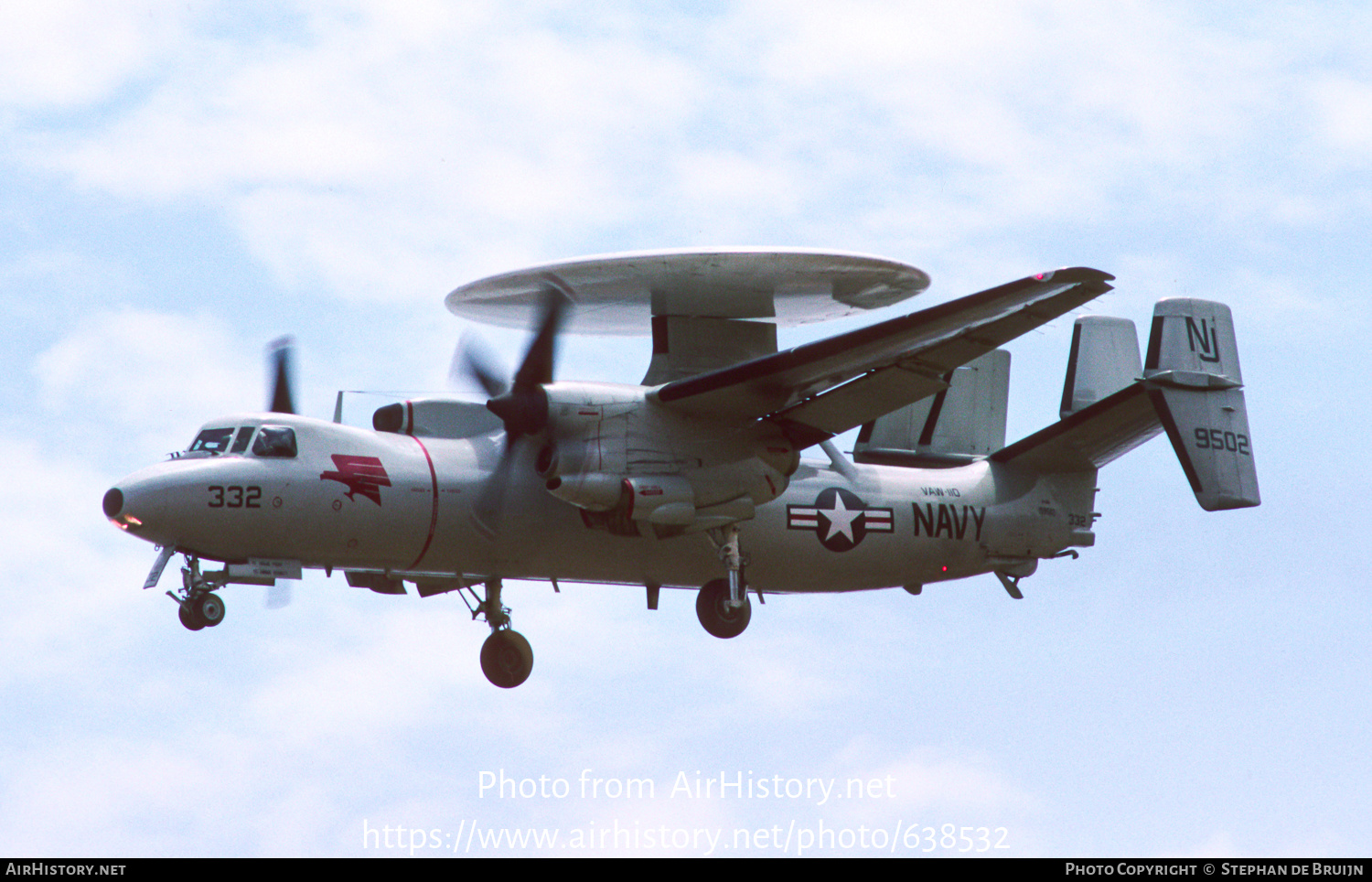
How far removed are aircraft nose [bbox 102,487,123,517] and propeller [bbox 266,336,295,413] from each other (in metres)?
2.83

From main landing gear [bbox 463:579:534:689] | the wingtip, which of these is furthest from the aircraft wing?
main landing gear [bbox 463:579:534:689]

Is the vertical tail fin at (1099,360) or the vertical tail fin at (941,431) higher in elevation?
the vertical tail fin at (1099,360)

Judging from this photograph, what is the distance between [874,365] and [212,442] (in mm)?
8255

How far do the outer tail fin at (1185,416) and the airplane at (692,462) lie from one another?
0.12 feet

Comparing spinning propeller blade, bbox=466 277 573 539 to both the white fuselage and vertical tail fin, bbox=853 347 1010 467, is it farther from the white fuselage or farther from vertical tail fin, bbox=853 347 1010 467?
vertical tail fin, bbox=853 347 1010 467

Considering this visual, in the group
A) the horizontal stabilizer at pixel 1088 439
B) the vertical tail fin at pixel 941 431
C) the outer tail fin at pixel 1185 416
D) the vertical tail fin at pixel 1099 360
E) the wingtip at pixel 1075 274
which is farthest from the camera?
the vertical tail fin at pixel 1099 360

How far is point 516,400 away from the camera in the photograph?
72.6 feet

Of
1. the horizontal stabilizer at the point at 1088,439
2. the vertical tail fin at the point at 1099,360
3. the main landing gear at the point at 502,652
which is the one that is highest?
the vertical tail fin at the point at 1099,360

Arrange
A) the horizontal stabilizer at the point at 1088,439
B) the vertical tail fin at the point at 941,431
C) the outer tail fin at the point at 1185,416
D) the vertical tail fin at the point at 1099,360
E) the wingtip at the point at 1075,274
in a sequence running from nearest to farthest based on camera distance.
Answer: the wingtip at the point at 1075,274, the outer tail fin at the point at 1185,416, the horizontal stabilizer at the point at 1088,439, the vertical tail fin at the point at 941,431, the vertical tail fin at the point at 1099,360

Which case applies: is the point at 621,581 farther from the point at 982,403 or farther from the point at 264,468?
the point at 982,403

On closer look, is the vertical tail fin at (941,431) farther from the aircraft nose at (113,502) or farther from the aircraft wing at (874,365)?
the aircraft nose at (113,502)

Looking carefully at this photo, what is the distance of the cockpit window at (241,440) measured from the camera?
2103 cm

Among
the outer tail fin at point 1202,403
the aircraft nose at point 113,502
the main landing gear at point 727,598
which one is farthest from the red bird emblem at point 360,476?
the outer tail fin at point 1202,403

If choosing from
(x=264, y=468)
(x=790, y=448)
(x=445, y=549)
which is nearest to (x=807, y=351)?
(x=790, y=448)
